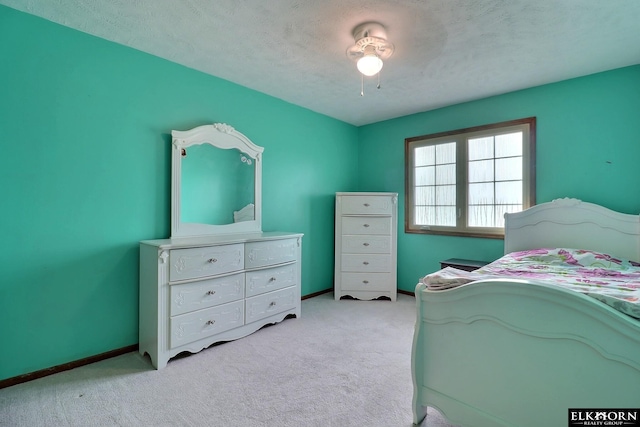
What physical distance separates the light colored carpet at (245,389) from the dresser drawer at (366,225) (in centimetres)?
141

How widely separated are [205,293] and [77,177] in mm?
1258

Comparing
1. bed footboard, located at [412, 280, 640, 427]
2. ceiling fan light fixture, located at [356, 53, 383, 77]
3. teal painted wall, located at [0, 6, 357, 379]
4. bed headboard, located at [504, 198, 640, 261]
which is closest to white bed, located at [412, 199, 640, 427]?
bed footboard, located at [412, 280, 640, 427]

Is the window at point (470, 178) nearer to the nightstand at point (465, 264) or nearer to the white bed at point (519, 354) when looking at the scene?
the nightstand at point (465, 264)

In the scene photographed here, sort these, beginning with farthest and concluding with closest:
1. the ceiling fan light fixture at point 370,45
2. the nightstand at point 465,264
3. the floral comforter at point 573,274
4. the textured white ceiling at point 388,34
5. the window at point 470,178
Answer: the window at point 470,178, the nightstand at point 465,264, the ceiling fan light fixture at point 370,45, the textured white ceiling at point 388,34, the floral comforter at point 573,274

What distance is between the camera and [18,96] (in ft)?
6.23

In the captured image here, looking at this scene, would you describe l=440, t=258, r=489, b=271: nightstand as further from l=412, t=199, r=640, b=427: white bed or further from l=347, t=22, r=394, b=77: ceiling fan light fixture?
l=347, t=22, r=394, b=77: ceiling fan light fixture

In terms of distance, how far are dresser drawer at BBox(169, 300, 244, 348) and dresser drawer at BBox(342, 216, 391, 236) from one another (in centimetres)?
169

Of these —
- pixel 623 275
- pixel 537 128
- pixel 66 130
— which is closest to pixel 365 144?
pixel 537 128

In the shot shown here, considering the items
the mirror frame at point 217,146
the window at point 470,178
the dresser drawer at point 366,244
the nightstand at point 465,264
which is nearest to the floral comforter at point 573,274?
the nightstand at point 465,264

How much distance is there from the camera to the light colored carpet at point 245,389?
5.21 ft

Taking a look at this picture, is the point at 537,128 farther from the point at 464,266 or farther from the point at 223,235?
the point at 223,235

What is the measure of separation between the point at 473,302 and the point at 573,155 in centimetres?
248

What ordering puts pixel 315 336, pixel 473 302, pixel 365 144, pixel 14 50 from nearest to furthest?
pixel 473 302, pixel 14 50, pixel 315 336, pixel 365 144

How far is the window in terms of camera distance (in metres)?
3.17
